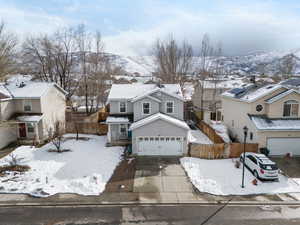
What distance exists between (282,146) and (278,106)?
3.84 metres

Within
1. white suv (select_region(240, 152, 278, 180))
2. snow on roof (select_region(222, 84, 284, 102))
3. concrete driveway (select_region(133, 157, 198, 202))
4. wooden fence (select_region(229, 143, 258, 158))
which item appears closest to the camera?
concrete driveway (select_region(133, 157, 198, 202))

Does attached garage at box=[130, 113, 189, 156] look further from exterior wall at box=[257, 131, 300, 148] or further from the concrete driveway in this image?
exterior wall at box=[257, 131, 300, 148]

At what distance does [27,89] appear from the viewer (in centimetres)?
2416

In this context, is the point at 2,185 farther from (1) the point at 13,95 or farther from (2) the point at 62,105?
(2) the point at 62,105

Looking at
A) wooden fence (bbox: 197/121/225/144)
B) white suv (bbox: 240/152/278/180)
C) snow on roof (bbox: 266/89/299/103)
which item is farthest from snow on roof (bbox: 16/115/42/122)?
snow on roof (bbox: 266/89/299/103)

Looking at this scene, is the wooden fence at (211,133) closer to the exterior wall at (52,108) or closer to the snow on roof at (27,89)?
the exterior wall at (52,108)

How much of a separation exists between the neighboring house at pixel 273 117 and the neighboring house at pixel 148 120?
21.8 ft

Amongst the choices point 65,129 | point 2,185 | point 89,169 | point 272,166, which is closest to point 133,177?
point 89,169

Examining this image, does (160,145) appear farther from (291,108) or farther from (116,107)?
(291,108)

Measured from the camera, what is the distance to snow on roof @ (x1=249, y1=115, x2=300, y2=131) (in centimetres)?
1934

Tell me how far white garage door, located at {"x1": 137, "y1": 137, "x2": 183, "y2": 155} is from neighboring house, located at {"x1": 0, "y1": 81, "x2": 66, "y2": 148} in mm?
11542

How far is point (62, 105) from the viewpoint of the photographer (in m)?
28.3

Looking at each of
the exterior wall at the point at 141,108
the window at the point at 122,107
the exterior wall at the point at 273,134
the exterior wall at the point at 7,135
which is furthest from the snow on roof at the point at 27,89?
the exterior wall at the point at 273,134

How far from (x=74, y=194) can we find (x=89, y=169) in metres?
3.49
